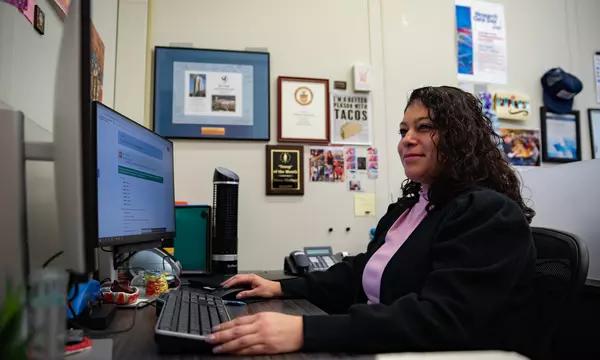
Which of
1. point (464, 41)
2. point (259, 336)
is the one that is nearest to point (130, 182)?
point (259, 336)

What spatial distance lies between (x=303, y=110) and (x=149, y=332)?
5.15 ft

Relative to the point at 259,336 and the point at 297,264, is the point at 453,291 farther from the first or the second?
the point at 297,264

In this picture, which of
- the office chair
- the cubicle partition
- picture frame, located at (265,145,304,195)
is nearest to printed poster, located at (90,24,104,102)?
picture frame, located at (265,145,304,195)

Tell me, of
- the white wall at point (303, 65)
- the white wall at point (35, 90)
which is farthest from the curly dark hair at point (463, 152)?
the white wall at point (303, 65)

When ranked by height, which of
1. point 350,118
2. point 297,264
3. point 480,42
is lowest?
point 297,264

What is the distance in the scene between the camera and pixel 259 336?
62 cm

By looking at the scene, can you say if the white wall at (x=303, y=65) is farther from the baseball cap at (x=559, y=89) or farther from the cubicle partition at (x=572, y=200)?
the cubicle partition at (x=572, y=200)

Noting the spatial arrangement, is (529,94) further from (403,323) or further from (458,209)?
(403,323)

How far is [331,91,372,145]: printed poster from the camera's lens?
2.20 m

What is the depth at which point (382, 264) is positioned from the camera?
1063 millimetres

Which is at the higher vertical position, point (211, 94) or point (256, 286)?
point (211, 94)

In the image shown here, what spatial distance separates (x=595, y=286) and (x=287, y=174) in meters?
1.30

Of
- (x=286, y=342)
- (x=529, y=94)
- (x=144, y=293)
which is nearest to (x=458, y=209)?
(x=286, y=342)

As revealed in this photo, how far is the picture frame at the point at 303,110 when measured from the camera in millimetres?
2141
